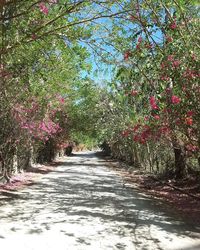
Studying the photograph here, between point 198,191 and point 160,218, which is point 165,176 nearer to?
point 198,191

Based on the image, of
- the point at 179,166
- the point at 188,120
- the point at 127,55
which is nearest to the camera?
the point at 188,120

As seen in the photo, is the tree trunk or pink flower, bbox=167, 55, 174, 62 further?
the tree trunk

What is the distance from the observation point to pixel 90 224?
9.84 m

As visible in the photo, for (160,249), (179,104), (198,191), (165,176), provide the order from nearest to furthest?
1. (160,249)
2. (179,104)
3. (198,191)
4. (165,176)

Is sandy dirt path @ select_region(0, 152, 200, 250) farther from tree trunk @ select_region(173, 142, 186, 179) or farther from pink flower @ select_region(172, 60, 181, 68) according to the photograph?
tree trunk @ select_region(173, 142, 186, 179)

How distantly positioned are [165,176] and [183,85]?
13.0 meters

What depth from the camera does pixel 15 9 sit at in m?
9.15

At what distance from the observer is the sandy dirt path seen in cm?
797

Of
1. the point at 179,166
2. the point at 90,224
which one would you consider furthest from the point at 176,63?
the point at 179,166

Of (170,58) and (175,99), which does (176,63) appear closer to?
(170,58)

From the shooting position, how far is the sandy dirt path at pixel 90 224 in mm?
7969

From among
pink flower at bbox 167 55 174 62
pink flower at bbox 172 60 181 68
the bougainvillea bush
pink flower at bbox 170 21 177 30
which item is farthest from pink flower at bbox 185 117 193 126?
pink flower at bbox 170 21 177 30

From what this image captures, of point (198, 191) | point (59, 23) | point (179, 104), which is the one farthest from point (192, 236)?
point (198, 191)

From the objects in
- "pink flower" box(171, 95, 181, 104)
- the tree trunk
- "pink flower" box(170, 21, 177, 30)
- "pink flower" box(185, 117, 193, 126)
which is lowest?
the tree trunk
